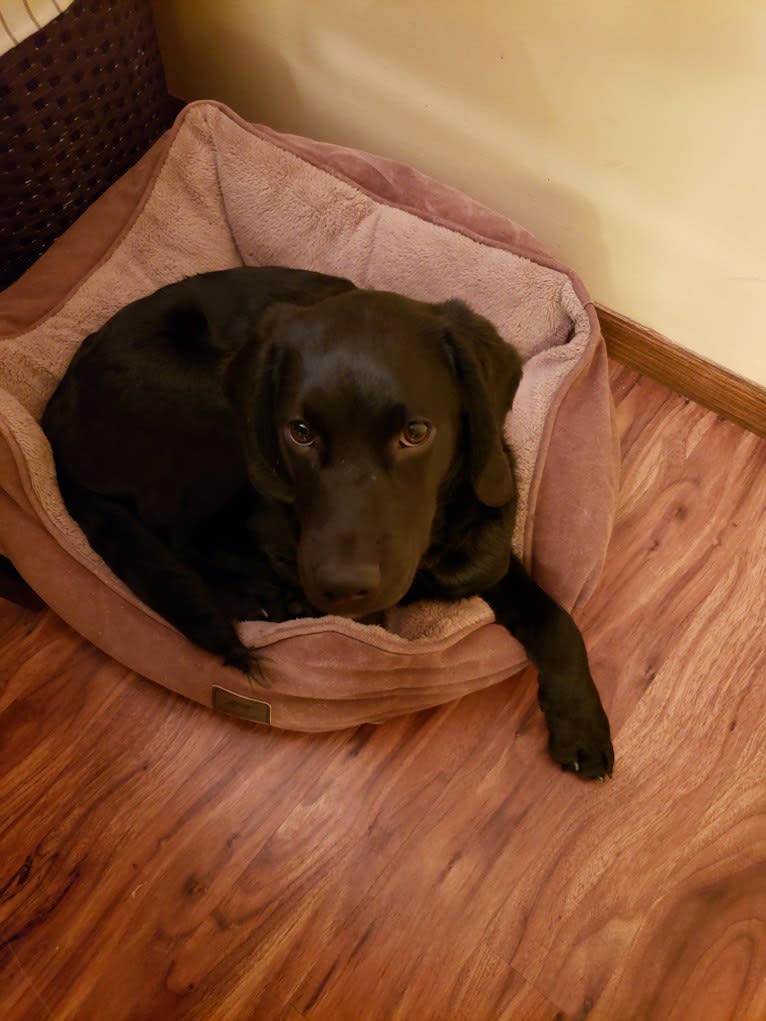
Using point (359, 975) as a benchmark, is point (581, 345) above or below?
above

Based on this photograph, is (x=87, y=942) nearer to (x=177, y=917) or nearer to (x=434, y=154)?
(x=177, y=917)

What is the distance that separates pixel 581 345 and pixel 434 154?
646mm

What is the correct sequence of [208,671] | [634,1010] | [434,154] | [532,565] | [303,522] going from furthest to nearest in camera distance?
1. [434,154]
2. [532,565]
3. [208,671]
4. [634,1010]
5. [303,522]

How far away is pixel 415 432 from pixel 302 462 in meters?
0.17

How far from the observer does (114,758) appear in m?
1.56

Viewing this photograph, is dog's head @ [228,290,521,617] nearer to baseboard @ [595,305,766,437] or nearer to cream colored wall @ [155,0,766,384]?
cream colored wall @ [155,0,766,384]

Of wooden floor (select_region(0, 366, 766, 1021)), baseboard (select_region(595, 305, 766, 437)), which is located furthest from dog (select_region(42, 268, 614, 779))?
baseboard (select_region(595, 305, 766, 437))

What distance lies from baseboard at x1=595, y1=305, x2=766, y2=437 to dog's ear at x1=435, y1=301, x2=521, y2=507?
2.62ft

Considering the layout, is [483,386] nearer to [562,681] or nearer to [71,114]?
[562,681]

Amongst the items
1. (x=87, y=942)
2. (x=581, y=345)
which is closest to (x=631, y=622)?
(x=581, y=345)

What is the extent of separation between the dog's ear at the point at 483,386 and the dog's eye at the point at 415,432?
108mm

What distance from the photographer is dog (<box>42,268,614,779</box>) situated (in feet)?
3.67

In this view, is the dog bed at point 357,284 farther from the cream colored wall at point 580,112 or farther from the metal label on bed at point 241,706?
the cream colored wall at point 580,112

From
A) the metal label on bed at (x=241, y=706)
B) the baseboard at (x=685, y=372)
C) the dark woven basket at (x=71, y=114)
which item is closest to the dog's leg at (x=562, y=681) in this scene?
the metal label on bed at (x=241, y=706)
